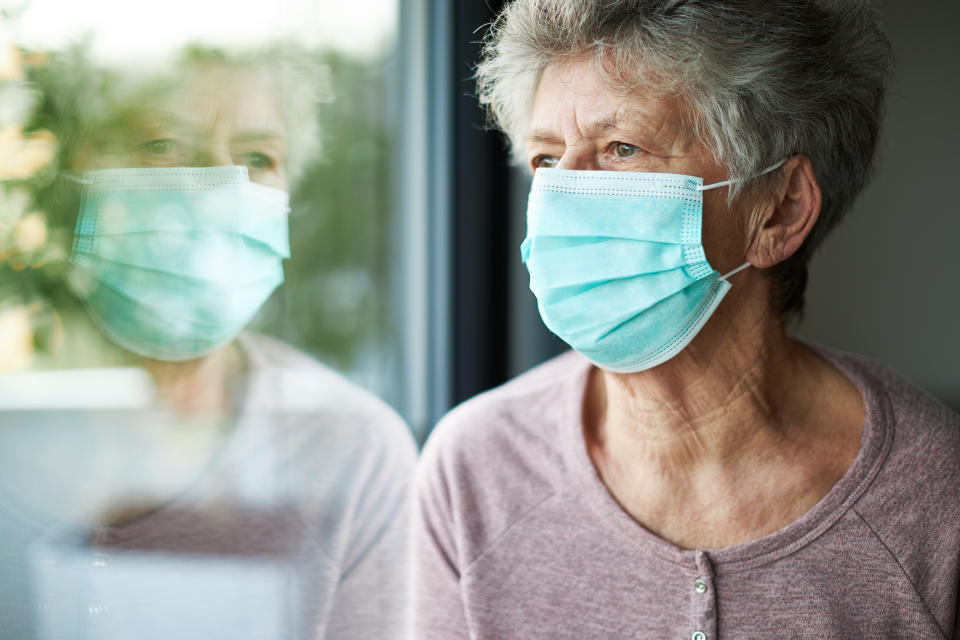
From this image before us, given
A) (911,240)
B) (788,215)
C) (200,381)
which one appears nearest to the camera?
(200,381)

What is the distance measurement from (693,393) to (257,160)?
2.40 feet

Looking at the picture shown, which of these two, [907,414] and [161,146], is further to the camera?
[907,414]

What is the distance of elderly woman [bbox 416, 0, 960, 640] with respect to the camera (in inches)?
42.3

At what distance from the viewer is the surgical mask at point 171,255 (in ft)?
2.52

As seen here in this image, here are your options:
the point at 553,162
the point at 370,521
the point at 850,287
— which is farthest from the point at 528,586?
the point at 850,287

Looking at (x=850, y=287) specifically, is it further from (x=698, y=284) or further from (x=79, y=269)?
(x=79, y=269)

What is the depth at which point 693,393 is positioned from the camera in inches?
46.7

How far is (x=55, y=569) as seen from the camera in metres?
0.76

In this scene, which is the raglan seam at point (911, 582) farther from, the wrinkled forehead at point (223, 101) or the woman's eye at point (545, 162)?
the wrinkled forehead at point (223, 101)

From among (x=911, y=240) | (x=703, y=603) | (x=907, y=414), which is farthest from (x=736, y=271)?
(x=911, y=240)

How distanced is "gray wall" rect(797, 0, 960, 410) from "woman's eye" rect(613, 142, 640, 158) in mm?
1147

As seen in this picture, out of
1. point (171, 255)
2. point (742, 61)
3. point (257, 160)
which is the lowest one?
point (171, 255)

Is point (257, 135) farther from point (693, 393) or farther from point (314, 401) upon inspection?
point (693, 393)

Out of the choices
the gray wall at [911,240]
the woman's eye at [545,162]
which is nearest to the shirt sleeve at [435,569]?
the woman's eye at [545,162]
